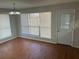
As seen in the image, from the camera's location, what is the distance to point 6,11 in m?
5.93

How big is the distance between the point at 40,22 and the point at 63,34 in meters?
1.74

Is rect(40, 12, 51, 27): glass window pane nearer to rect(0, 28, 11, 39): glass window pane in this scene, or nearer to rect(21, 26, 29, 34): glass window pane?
rect(21, 26, 29, 34): glass window pane

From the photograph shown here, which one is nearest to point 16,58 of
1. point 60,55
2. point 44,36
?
point 60,55

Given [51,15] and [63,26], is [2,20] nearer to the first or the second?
[51,15]

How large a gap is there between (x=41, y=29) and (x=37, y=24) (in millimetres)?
455

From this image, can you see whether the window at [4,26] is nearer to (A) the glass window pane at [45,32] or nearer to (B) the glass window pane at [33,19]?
(B) the glass window pane at [33,19]

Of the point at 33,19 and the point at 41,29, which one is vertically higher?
the point at 33,19

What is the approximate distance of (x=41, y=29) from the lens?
19.4 ft

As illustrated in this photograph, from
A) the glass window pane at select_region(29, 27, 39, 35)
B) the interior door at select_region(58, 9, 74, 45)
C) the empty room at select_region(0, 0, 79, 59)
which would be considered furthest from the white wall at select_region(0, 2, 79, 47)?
the glass window pane at select_region(29, 27, 39, 35)

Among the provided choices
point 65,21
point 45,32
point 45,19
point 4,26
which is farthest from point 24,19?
point 65,21

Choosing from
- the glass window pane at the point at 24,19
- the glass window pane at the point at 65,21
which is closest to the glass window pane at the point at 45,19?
the glass window pane at the point at 65,21

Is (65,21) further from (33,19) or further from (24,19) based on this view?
(24,19)

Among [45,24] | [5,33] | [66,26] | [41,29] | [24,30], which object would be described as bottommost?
[5,33]

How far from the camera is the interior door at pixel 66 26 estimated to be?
4637 millimetres
